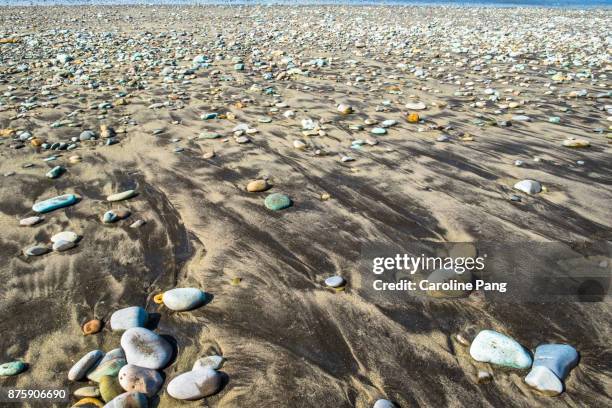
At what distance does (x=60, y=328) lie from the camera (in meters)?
2.12

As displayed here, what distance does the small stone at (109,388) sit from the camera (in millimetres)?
1703

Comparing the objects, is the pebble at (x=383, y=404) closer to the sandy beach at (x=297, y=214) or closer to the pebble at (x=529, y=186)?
the sandy beach at (x=297, y=214)

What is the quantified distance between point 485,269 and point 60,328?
264 centimetres

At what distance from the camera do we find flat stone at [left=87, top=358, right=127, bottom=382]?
5.91 feet

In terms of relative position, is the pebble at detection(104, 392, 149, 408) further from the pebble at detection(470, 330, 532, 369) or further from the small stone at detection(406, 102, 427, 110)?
the small stone at detection(406, 102, 427, 110)

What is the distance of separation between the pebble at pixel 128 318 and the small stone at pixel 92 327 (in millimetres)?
70

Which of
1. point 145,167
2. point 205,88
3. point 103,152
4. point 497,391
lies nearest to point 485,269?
point 497,391

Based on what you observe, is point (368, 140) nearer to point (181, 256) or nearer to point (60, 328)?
point (181, 256)

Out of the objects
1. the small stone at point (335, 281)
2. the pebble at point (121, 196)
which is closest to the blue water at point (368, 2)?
the pebble at point (121, 196)

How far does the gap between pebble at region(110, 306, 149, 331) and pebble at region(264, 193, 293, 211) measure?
1.40 meters

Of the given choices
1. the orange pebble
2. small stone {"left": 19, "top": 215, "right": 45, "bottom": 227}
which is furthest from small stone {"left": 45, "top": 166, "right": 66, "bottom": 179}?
the orange pebble

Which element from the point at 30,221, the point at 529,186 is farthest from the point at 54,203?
the point at 529,186

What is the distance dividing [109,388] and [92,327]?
0.48 m

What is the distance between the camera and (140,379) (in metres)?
1.76
